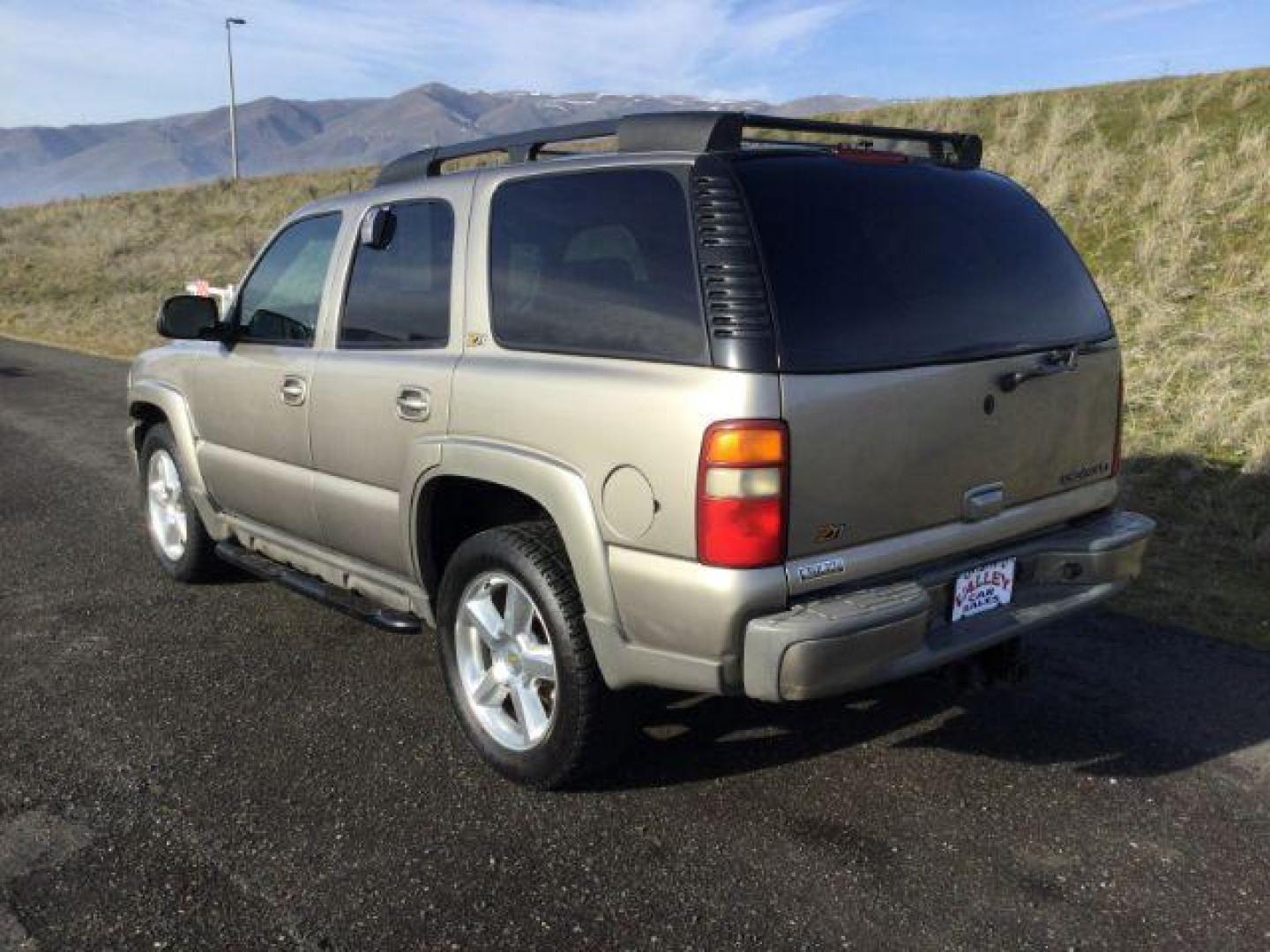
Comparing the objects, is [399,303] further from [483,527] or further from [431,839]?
[431,839]

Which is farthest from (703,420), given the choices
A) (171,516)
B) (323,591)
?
(171,516)

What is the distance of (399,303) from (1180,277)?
A: 917 centimetres

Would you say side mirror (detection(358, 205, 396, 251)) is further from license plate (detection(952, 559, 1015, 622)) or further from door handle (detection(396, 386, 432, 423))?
license plate (detection(952, 559, 1015, 622))

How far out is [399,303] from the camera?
12.3 ft

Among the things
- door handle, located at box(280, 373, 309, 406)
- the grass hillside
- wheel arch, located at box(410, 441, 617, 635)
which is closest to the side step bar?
wheel arch, located at box(410, 441, 617, 635)

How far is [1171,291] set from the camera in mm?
10133

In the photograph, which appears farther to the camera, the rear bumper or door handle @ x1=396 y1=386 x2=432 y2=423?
door handle @ x1=396 y1=386 x2=432 y2=423

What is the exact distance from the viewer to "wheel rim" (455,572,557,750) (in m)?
3.28

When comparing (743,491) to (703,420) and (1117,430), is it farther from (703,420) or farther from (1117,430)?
(1117,430)

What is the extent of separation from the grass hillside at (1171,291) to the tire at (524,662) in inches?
118

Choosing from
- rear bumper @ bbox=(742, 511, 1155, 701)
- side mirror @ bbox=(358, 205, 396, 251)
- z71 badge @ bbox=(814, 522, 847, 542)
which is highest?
side mirror @ bbox=(358, 205, 396, 251)

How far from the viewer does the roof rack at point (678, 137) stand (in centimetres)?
290

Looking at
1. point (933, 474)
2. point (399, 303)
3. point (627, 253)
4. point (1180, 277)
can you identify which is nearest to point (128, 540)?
point (399, 303)

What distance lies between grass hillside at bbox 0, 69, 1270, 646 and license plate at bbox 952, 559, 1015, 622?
2.01 m
